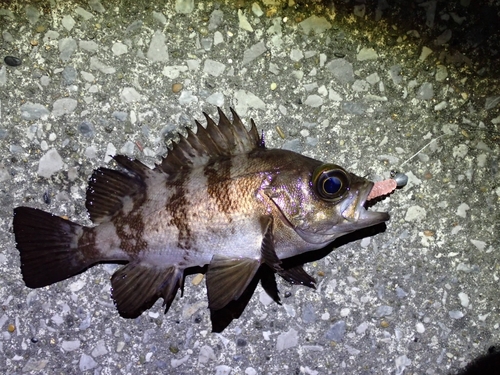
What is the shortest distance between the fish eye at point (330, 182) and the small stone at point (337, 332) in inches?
32.7

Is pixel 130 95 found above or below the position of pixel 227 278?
above

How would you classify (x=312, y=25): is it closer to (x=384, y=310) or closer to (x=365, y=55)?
(x=365, y=55)

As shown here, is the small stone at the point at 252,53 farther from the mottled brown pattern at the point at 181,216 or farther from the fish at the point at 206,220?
the mottled brown pattern at the point at 181,216

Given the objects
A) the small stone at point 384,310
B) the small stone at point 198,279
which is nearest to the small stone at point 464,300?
the small stone at point 384,310

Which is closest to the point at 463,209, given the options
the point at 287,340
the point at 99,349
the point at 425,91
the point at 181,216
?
the point at 425,91

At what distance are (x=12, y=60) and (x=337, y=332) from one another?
222 cm

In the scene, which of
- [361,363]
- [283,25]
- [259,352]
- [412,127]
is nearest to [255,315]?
[259,352]

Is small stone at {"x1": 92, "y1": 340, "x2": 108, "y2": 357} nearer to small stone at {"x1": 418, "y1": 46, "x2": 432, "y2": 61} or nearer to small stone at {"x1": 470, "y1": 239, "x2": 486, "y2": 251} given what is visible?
small stone at {"x1": 470, "y1": 239, "x2": 486, "y2": 251}

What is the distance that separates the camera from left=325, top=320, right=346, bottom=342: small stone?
2.83 metres

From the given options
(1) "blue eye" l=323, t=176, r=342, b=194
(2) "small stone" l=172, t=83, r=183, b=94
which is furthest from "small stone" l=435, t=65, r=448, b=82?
(2) "small stone" l=172, t=83, r=183, b=94

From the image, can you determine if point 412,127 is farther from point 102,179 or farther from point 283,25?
point 102,179

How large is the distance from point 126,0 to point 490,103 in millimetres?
2014

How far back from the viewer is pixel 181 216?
8.04 feet

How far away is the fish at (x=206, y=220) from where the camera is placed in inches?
93.7
